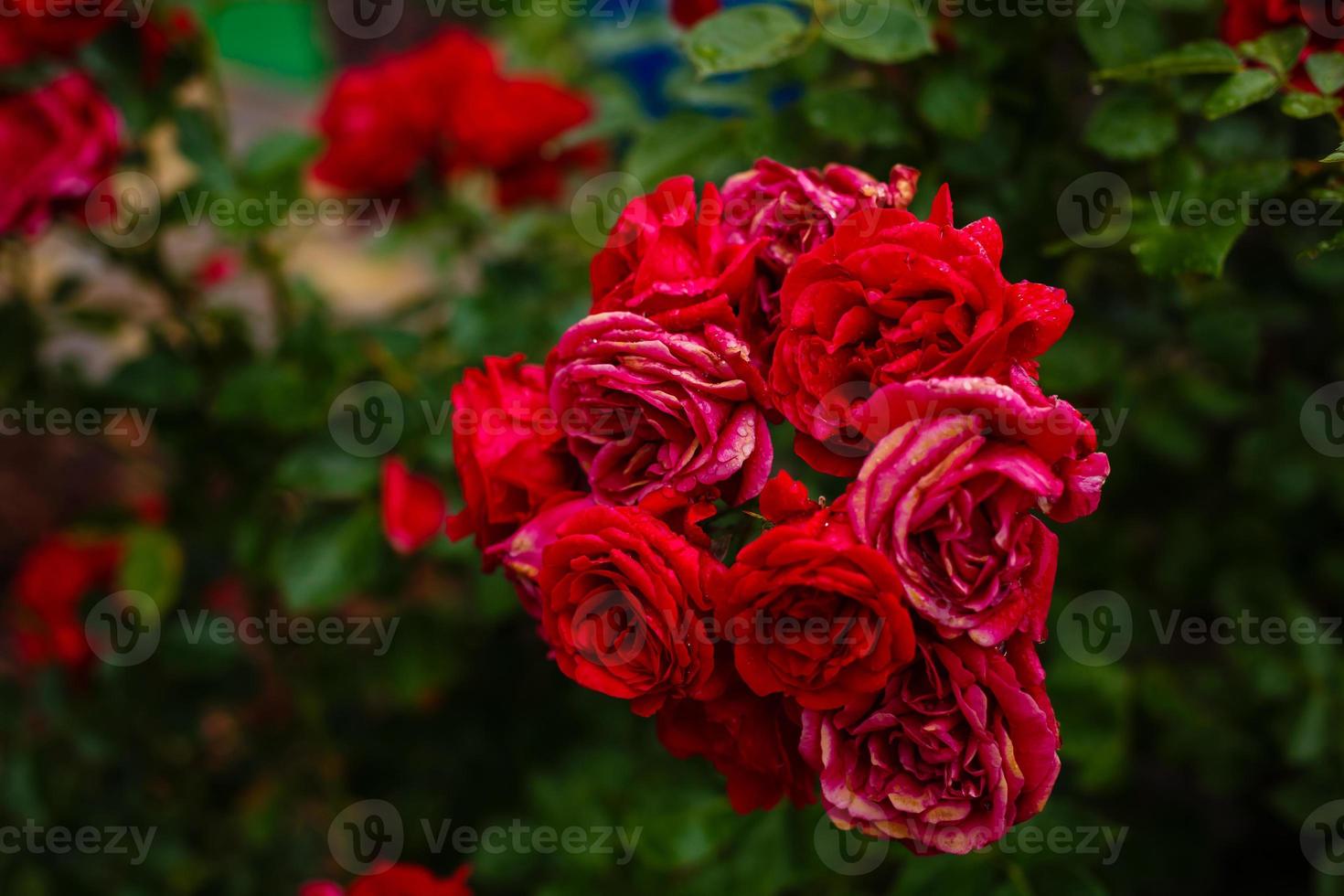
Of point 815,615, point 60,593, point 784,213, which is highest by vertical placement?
point 784,213

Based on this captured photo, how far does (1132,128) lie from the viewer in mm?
896

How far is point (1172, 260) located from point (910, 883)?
534 mm

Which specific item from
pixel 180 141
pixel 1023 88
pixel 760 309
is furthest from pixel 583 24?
pixel 760 309

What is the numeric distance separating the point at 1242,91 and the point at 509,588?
86cm

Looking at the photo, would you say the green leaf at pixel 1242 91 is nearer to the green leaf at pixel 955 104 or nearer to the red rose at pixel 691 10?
the green leaf at pixel 955 104

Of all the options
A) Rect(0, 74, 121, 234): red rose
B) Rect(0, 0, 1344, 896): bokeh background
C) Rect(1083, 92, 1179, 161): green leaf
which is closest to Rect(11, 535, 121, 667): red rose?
Rect(0, 0, 1344, 896): bokeh background

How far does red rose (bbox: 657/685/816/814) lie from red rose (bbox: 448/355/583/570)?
157 mm

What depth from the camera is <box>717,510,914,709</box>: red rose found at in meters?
0.54

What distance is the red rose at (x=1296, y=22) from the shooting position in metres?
0.78

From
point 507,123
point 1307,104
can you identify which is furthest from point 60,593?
point 1307,104

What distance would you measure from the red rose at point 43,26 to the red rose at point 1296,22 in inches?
42.8

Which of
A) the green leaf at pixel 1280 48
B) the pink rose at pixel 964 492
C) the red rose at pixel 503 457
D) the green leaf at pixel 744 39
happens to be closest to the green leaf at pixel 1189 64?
the green leaf at pixel 1280 48

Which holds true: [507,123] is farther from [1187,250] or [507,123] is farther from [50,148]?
[1187,250]

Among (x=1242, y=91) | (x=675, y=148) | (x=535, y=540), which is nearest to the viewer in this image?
(x=535, y=540)
